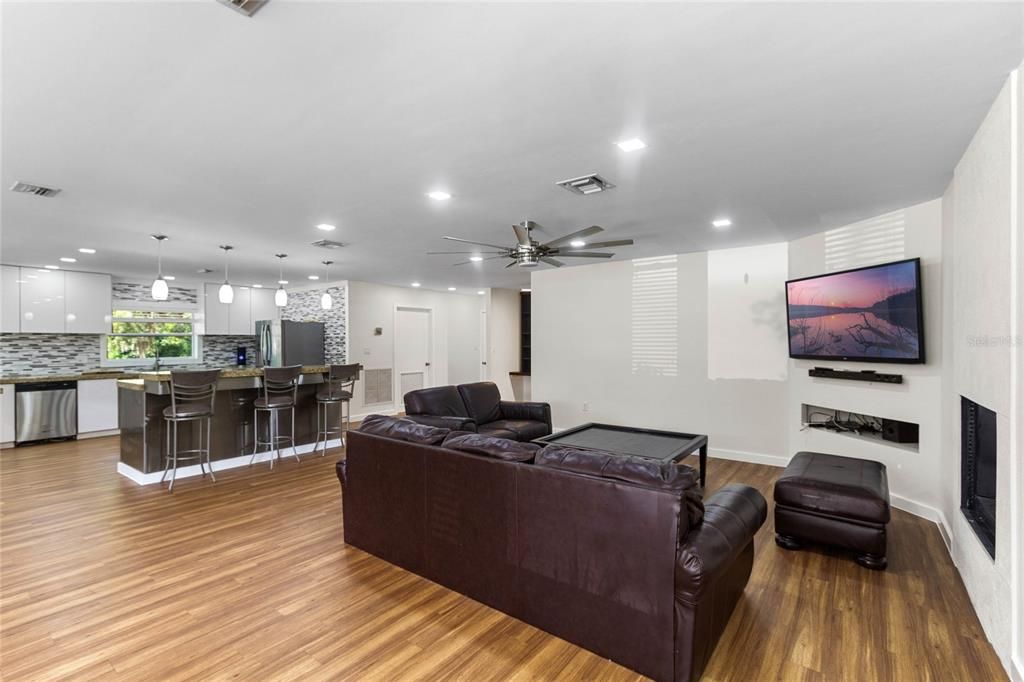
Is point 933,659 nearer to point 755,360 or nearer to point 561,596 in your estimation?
point 561,596

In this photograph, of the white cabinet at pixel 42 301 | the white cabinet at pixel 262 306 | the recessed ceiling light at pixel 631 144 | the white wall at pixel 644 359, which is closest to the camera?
the recessed ceiling light at pixel 631 144

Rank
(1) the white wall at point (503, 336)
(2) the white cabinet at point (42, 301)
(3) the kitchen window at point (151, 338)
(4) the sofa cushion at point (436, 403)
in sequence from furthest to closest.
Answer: (1) the white wall at point (503, 336) → (3) the kitchen window at point (151, 338) → (2) the white cabinet at point (42, 301) → (4) the sofa cushion at point (436, 403)

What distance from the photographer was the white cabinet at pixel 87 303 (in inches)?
273

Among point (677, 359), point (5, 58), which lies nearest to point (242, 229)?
point (5, 58)

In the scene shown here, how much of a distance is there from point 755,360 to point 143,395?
650 centimetres

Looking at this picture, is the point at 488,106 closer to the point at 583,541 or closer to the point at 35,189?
the point at 583,541

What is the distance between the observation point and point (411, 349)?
9.60 m

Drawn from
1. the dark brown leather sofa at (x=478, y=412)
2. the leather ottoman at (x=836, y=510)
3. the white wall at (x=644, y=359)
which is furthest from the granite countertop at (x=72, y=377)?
the leather ottoman at (x=836, y=510)

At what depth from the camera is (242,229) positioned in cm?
459

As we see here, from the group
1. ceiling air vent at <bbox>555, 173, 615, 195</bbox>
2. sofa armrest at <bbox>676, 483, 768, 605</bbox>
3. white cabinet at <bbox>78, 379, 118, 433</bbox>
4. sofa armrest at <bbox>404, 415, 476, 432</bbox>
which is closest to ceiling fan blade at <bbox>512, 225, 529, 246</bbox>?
ceiling air vent at <bbox>555, 173, 615, 195</bbox>

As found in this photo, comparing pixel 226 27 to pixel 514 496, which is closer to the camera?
pixel 226 27

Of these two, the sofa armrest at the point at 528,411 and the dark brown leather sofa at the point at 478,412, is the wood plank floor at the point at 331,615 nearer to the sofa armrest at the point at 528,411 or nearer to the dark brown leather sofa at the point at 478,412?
the dark brown leather sofa at the point at 478,412

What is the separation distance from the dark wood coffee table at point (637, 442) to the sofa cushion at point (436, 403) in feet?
4.60

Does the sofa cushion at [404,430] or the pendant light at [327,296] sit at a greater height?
the pendant light at [327,296]
